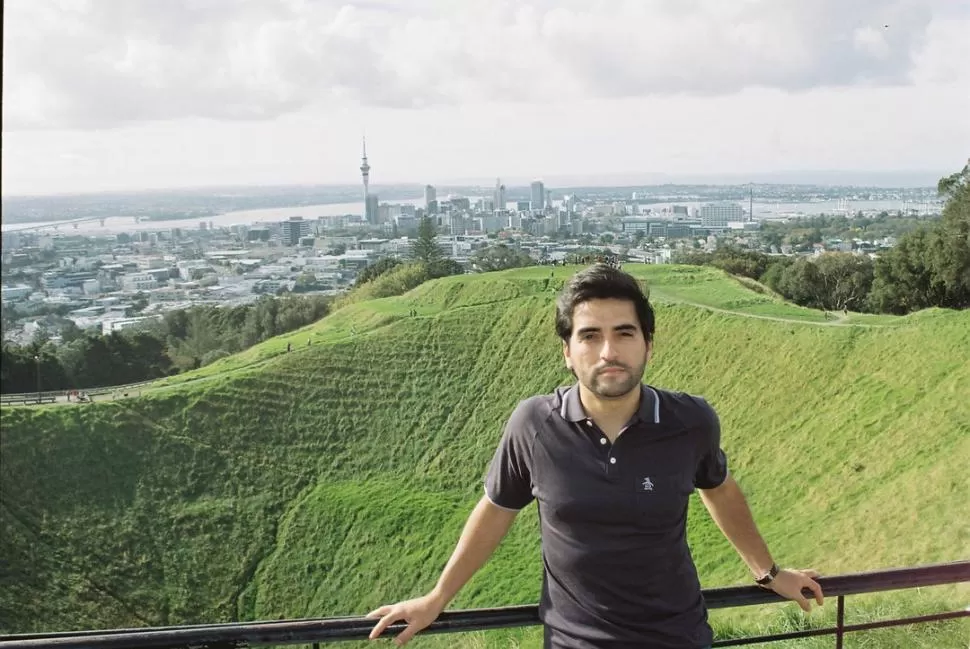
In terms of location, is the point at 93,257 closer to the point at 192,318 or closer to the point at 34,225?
the point at 34,225

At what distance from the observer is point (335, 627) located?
39.4 inches

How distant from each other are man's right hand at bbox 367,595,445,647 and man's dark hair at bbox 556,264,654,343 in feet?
1.20

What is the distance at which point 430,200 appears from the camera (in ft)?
99.0

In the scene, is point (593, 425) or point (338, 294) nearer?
point (593, 425)

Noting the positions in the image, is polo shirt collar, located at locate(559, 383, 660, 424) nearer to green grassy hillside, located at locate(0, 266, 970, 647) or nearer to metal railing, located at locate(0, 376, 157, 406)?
green grassy hillside, located at locate(0, 266, 970, 647)

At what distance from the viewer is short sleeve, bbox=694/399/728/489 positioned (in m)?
1.04

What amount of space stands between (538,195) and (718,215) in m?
6.29

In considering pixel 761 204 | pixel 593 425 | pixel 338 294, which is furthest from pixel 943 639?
pixel 761 204

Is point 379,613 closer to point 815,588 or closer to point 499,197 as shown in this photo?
point 815,588

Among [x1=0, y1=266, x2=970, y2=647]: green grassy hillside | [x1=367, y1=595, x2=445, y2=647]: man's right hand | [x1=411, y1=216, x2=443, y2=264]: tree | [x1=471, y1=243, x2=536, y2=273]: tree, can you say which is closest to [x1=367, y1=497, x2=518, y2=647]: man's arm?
[x1=367, y1=595, x2=445, y2=647]: man's right hand

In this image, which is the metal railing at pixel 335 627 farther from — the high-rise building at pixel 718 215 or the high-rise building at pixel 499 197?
the high-rise building at pixel 499 197

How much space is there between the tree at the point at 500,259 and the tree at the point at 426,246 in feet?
3.47

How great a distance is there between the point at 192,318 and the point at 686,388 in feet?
42.9

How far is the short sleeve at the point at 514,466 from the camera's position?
102cm
